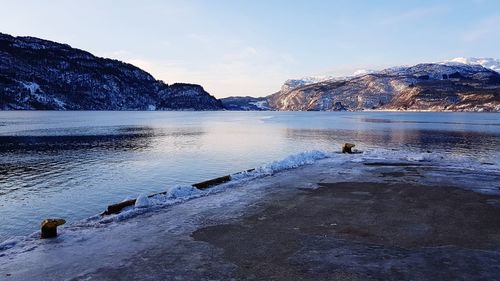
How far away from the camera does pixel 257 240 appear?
1414 centimetres

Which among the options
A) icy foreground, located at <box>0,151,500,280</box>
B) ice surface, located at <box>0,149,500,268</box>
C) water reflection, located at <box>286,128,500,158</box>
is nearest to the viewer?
icy foreground, located at <box>0,151,500,280</box>

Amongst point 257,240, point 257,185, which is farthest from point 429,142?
point 257,240

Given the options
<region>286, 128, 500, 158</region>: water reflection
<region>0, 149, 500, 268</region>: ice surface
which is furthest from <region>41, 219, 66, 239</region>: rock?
<region>286, 128, 500, 158</region>: water reflection

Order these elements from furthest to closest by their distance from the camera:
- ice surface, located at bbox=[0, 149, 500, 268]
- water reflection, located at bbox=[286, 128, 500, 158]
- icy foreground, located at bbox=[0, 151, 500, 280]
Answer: water reflection, located at bbox=[286, 128, 500, 158], ice surface, located at bbox=[0, 149, 500, 268], icy foreground, located at bbox=[0, 151, 500, 280]

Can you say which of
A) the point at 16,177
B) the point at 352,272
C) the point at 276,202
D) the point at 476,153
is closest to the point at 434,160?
the point at 476,153

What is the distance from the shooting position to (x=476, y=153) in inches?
2071

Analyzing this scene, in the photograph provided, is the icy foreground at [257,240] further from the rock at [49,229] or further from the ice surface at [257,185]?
the rock at [49,229]

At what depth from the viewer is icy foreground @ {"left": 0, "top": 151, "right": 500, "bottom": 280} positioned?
11.5 meters

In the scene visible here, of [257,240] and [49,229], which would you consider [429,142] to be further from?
[49,229]

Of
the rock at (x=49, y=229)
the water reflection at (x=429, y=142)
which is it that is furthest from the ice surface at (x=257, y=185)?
the water reflection at (x=429, y=142)

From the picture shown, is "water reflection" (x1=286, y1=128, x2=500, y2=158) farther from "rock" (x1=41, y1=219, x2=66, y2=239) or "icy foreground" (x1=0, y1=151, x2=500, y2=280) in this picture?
"rock" (x1=41, y1=219, x2=66, y2=239)

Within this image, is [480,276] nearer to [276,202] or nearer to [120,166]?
[276,202]

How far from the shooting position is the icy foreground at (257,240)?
11.5 meters

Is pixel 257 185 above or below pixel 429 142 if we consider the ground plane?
above
